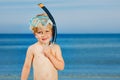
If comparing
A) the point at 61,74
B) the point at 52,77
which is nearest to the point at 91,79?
the point at 61,74

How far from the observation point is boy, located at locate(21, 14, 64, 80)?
4602 mm

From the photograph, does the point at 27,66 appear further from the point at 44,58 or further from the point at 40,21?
the point at 40,21

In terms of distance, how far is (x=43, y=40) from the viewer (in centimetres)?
463

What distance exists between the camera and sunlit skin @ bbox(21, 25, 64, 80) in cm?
460

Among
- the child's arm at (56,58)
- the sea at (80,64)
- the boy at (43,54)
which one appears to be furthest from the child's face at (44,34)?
the sea at (80,64)

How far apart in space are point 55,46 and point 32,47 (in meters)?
0.25

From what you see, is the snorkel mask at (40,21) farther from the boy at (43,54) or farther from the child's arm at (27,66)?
the child's arm at (27,66)

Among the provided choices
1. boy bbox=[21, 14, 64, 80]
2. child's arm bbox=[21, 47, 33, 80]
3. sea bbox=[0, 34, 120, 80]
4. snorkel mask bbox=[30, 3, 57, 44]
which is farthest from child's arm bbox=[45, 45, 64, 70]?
sea bbox=[0, 34, 120, 80]

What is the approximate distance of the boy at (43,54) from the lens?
15.1 feet

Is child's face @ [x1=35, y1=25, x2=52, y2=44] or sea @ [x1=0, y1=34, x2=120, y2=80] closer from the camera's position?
child's face @ [x1=35, y1=25, x2=52, y2=44]

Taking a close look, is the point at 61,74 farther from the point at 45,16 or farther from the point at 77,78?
the point at 45,16

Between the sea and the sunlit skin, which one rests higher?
the sunlit skin

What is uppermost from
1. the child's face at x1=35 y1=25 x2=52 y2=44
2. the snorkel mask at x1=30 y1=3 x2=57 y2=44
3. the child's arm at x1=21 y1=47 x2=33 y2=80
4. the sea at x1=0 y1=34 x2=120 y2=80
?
the snorkel mask at x1=30 y1=3 x2=57 y2=44

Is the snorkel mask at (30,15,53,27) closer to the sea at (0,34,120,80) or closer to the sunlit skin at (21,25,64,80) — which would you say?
the sunlit skin at (21,25,64,80)
